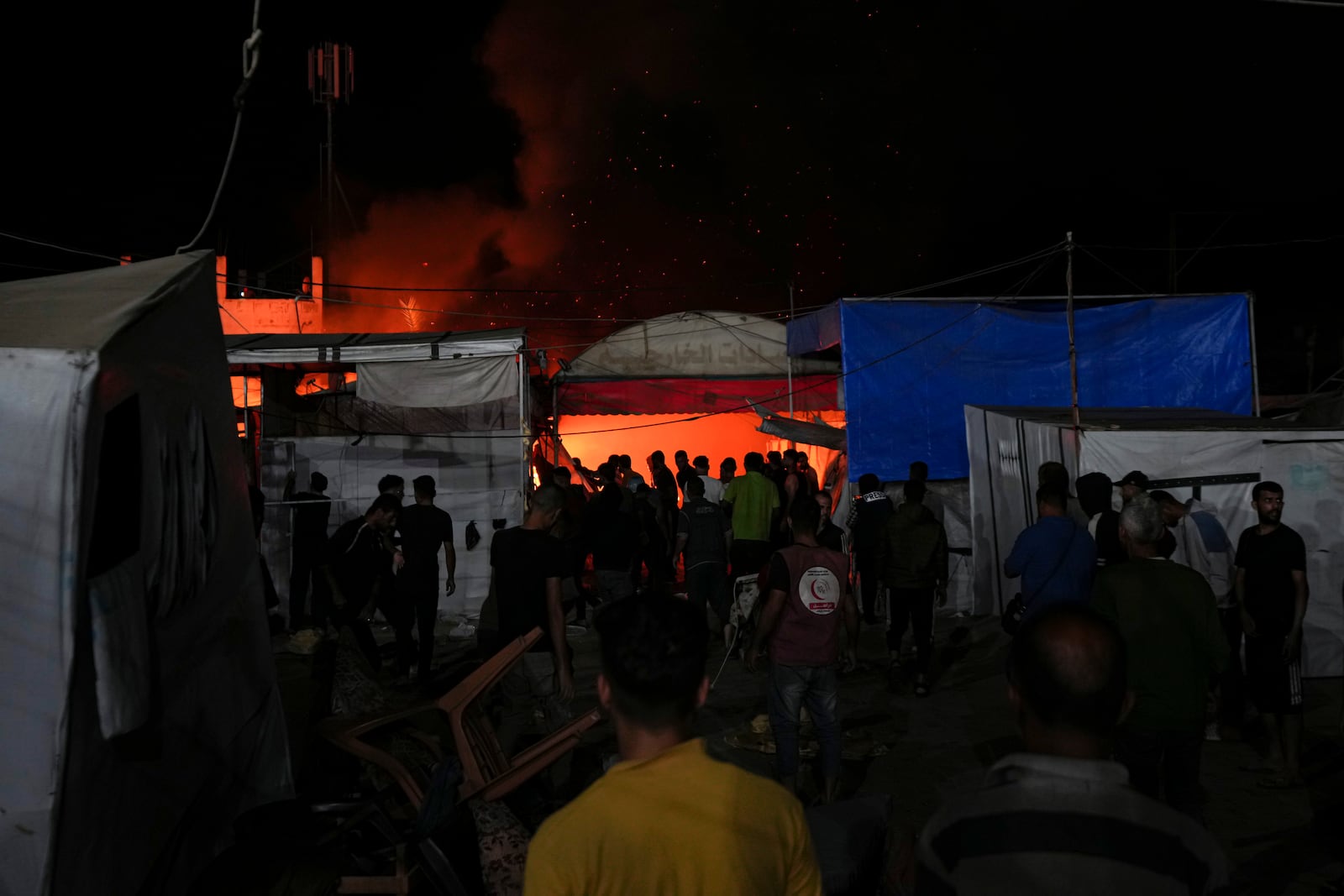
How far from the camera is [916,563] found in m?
8.84

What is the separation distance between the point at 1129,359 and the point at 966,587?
3925 mm

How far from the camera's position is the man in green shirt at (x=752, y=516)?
10641 mm

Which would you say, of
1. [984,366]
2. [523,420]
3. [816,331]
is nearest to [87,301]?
[523,420]

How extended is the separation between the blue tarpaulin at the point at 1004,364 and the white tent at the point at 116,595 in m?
9.99

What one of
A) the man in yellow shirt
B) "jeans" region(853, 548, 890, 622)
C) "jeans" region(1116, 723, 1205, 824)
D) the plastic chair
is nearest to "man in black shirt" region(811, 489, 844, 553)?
"jeans" region(853, 548, 890, 622)

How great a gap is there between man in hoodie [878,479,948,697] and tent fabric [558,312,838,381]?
34.7 ft

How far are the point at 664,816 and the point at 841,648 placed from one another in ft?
29.2

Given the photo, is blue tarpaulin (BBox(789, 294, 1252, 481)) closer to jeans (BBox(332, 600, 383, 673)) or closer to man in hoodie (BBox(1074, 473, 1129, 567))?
man in hoodie (BBox(1074, 473, 1129, 567))

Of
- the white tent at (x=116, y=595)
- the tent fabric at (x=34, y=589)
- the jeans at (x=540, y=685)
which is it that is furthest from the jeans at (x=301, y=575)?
the tent fabric at (x=34, y=589)

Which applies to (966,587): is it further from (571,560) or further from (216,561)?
(216,561)

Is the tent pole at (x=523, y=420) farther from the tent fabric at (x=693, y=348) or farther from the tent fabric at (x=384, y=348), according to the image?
the tent fabric at (x=693, y=348)

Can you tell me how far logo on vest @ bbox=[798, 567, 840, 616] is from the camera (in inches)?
218

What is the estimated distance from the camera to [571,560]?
6082 millimetres

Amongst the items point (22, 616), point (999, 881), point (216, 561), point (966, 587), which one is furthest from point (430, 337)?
point (999, 881)
